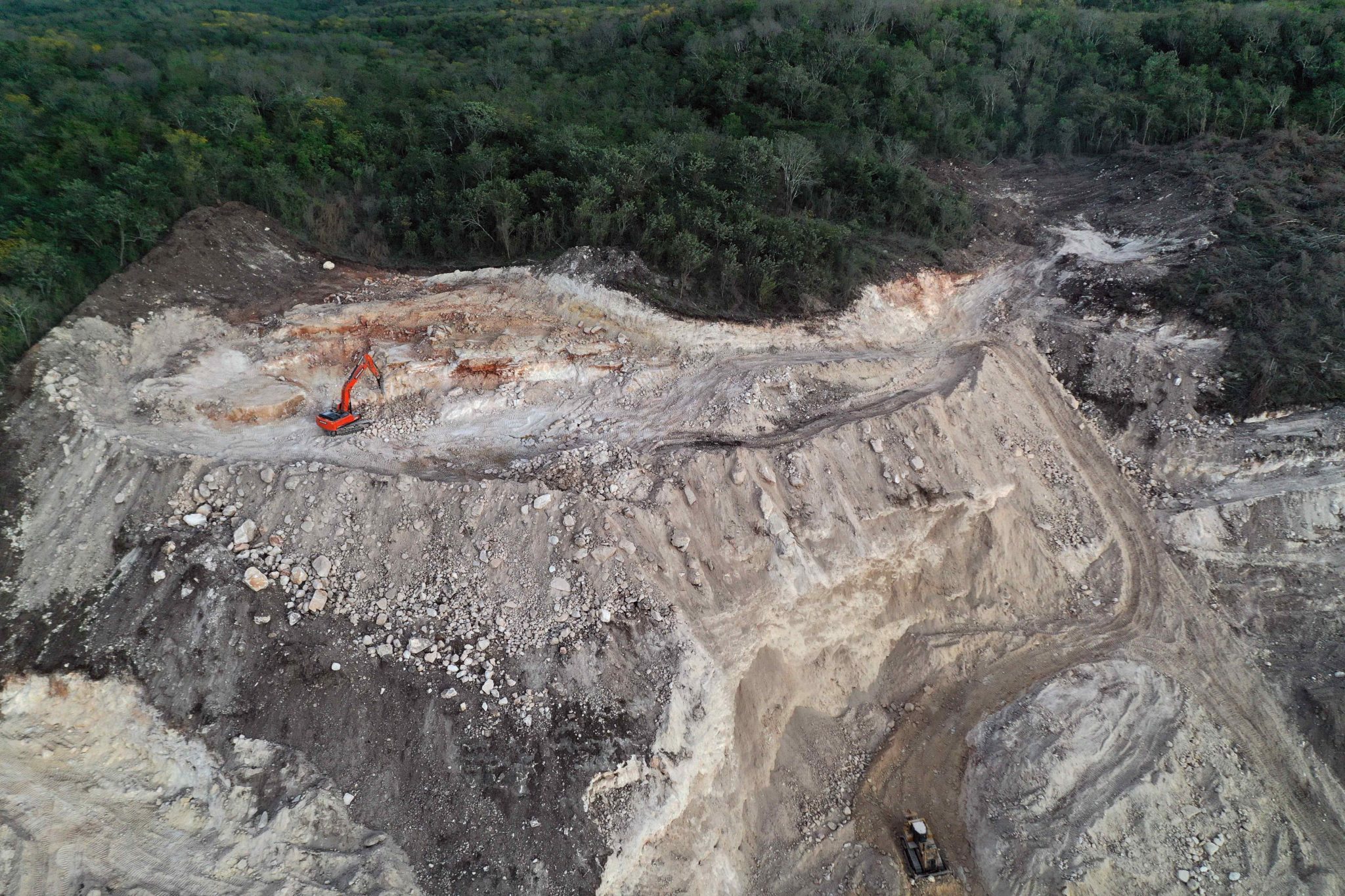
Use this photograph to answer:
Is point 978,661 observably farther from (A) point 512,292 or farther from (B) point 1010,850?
(A) point 512,292

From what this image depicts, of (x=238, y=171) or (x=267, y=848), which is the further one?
(x=238, y=171)

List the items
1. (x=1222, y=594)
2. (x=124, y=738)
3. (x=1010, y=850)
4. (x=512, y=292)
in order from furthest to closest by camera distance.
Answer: (x=512, y=292), (x=1222, y=594), (x=1010, y=850), (x=124, y=738)

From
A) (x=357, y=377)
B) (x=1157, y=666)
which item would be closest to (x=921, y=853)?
(x=1157, y=666)

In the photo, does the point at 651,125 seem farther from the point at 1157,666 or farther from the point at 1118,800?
the point at 1118,800

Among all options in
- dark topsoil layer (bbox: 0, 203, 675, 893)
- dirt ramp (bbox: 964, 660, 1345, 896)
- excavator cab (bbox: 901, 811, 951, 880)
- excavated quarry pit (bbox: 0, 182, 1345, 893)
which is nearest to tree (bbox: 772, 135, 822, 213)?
excavated quarry pit (bbox: 0, 182, 1345, 893)

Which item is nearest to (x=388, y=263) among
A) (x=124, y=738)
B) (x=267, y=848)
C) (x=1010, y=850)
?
(x=124, y=738)

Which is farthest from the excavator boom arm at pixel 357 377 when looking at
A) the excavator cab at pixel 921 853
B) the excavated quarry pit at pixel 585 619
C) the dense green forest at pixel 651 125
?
the excavator cab at pixel 921 853

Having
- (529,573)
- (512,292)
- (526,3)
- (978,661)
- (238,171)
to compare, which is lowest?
(978,661)

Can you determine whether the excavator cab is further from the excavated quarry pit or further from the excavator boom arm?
the excavator boom arm
